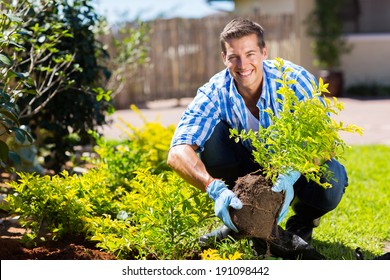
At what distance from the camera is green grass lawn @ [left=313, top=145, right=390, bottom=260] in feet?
12.3

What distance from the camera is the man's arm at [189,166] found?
3.25 metres

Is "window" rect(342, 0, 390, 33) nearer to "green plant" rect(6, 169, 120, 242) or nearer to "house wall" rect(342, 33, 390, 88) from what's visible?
"house wall" rect(342, 33, 390, 88)

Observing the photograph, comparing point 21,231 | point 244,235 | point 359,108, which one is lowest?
point 359,108

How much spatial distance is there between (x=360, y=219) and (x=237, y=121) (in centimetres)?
124

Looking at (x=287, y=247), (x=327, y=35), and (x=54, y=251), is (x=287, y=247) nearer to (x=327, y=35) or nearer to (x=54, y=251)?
(x=54, y=251)

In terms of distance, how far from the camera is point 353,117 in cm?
1030

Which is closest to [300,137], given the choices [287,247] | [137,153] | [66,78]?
[287,247]

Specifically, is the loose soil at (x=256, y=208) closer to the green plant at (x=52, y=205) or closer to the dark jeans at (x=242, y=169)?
the dark jeans at (x=242, y=169)

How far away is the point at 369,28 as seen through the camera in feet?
49.6

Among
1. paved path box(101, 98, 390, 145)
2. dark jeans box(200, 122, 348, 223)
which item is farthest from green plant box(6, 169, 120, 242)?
paved path box(101, 98, 390, 145)
